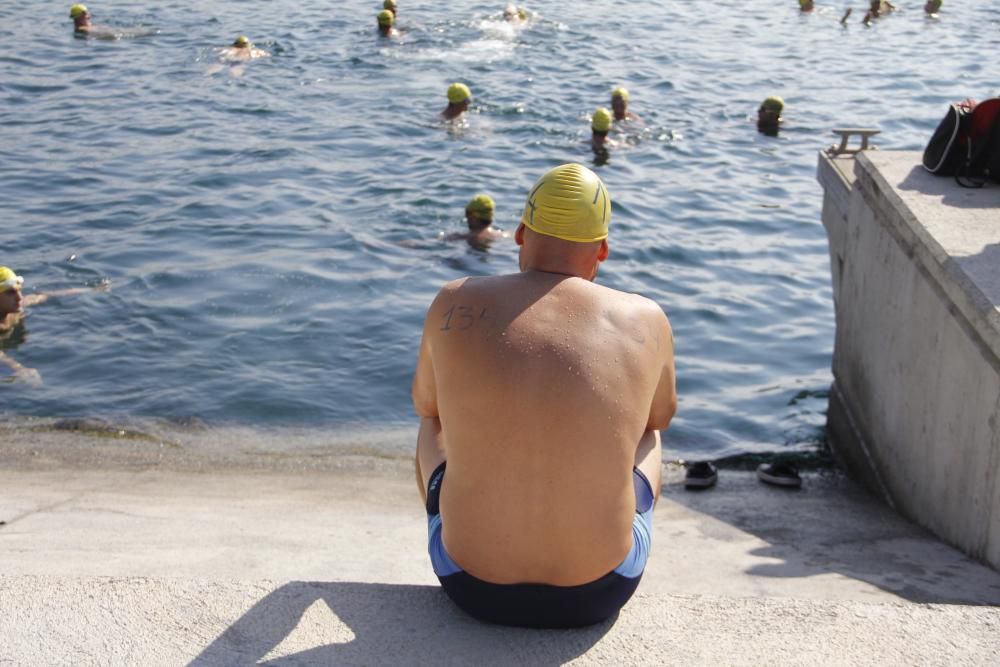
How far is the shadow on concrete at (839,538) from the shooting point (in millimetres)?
5191

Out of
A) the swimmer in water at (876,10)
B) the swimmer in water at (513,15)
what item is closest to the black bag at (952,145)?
the swimmer in water at (513,15)

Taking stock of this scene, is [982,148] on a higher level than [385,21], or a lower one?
higher

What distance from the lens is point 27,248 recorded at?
11.8 metres

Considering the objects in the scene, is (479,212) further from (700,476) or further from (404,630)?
(404,630)

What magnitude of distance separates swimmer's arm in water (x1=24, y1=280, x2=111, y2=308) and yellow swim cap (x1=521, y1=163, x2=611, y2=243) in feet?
27.0

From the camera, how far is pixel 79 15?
819 inches

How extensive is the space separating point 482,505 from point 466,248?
28.5ft

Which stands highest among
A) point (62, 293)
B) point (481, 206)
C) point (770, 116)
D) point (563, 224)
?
point (563, 224)

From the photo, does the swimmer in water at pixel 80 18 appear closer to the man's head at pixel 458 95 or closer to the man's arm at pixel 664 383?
the man's head at pixel 458 95

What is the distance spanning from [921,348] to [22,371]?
7134 mm

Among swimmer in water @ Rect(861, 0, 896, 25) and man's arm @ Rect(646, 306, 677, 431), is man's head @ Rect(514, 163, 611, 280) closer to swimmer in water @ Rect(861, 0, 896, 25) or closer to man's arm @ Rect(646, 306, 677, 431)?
man's arm @ Rect(646, 306, 677, 431)

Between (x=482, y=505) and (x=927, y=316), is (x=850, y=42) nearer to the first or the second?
(x=927, y=316)

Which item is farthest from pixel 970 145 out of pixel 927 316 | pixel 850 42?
pixel 850 42

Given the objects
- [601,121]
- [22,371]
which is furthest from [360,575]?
[601,121]
